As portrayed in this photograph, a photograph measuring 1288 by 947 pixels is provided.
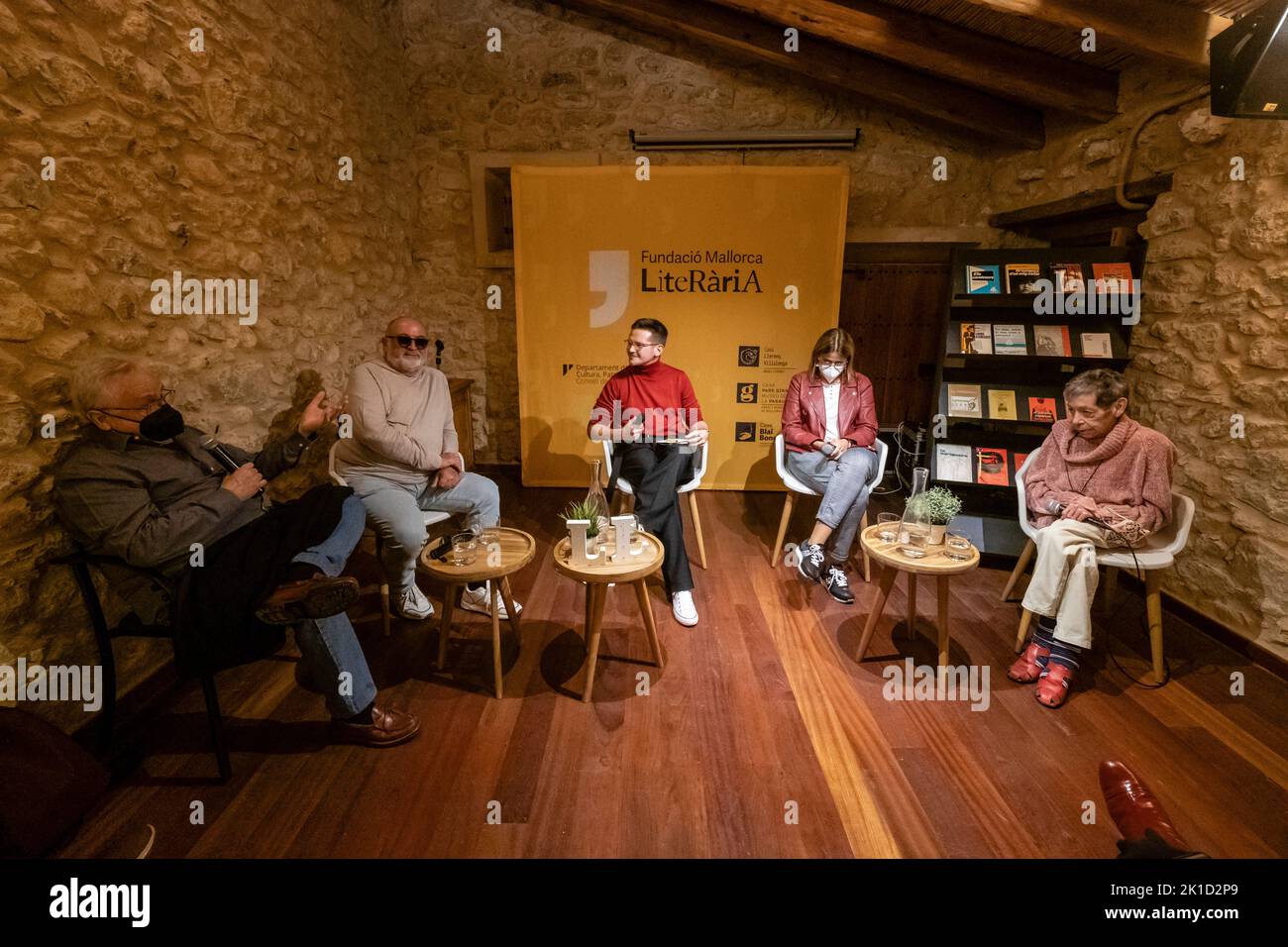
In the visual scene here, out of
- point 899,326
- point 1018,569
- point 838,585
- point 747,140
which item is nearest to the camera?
point 1018,569

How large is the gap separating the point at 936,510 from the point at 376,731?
2.29 metres

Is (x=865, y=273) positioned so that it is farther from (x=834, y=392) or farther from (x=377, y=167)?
(x=377, y=167)

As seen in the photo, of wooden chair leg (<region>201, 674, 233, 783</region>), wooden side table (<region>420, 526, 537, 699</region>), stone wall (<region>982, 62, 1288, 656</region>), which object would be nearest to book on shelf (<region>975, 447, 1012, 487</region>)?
stone wall (<region>982, 62, 1288, 656</region>)

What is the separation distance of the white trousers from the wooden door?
2616 millimetres

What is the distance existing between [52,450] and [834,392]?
340 cm

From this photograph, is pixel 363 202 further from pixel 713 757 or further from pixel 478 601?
pixel 713 757

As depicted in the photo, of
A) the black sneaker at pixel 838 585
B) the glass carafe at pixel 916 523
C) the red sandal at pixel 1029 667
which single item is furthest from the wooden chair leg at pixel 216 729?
the red sandal at pixel 1029 667

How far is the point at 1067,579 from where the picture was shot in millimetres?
2301

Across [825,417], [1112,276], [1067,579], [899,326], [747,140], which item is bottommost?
[1067,579]

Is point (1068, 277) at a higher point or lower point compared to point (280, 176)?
lower

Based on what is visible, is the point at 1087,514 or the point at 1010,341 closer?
the point at 1087,514

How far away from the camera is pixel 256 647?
5.89ft

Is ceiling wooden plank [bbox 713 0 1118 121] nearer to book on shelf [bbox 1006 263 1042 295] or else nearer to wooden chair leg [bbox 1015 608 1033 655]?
book on shelf [bbox 1006 263 1042 295]
